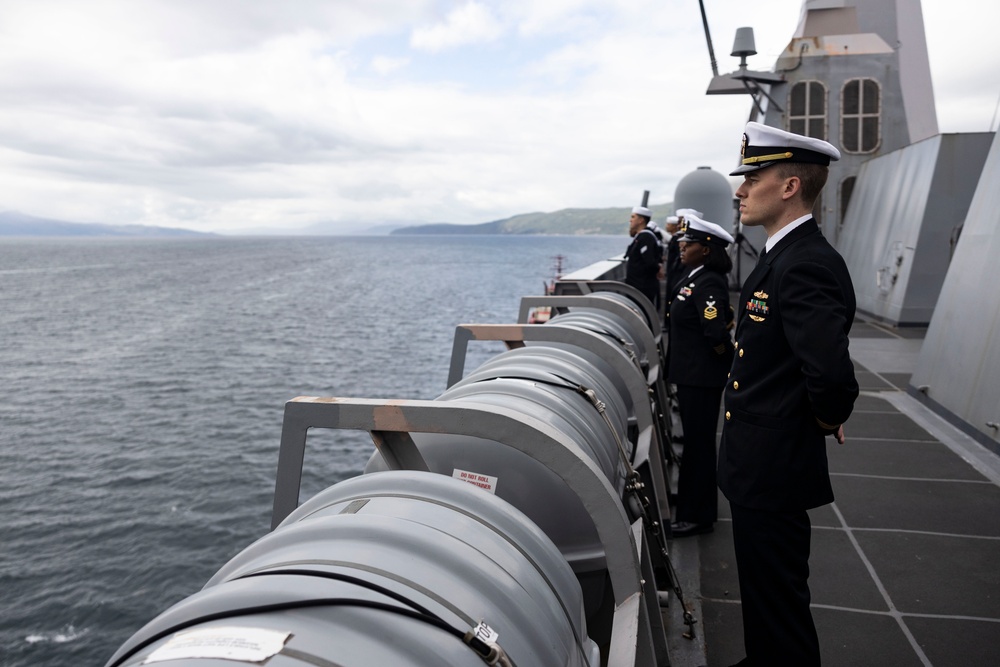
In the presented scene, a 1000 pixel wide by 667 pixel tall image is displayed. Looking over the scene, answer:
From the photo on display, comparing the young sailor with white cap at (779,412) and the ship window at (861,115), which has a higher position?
the ship window at (861,115)

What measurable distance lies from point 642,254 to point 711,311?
5008 millimetres

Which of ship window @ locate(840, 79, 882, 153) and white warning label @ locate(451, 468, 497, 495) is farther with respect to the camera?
ship window @ locate(840, 79, 882, 153)

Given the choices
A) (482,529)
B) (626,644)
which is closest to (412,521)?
(482,529)

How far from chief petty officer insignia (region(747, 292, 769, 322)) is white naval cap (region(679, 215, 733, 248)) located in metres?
1.92

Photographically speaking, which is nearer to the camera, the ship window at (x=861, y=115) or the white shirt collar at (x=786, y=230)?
the white shirt collar at (x=786, y=230)

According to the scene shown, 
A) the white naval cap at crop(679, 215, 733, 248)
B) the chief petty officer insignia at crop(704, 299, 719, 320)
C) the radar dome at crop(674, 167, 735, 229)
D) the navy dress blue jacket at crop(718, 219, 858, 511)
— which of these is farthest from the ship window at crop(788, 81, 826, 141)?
the navy dress blue jacket at crop(718, 219, 858, 511)

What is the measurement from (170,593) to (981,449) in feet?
46.9

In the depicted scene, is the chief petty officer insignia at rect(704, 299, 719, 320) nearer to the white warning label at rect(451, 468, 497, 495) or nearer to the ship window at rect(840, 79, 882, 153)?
the white warning label at rect(451, 468, 497, 495)

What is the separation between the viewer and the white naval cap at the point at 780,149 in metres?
2.51

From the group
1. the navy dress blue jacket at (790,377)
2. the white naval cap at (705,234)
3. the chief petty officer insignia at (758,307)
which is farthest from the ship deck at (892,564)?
the white naval cap at (705,234)

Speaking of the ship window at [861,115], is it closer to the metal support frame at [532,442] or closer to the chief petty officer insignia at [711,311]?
the chief petty officer insignia at [711,311]

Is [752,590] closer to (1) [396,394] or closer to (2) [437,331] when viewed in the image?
(1) [396,394]

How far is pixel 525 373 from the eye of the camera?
10.5ft

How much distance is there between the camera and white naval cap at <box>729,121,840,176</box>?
8.25ft
